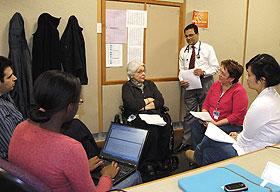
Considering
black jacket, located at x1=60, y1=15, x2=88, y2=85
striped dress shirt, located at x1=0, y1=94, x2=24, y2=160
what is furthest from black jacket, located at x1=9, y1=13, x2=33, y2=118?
striped dress shirt, located at x1=0, y1=94, x2=24, y2=160

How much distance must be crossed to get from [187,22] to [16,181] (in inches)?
131

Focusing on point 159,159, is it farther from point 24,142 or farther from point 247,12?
point 247,12

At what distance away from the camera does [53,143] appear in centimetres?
107

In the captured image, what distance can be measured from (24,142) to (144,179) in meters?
1.77

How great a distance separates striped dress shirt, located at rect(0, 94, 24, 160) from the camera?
1720 millimetres

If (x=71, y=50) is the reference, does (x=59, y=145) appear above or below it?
below

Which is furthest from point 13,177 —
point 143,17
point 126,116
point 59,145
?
point 143,17

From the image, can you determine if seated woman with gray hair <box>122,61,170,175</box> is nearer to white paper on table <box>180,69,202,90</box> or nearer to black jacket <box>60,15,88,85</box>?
white paper on table <box>180,69,202,90</box>

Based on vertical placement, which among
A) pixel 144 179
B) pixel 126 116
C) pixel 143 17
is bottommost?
pixel 144 179

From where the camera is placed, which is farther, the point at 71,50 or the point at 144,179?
the point at 71,50

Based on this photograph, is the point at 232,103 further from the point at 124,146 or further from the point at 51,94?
the point at 51,94

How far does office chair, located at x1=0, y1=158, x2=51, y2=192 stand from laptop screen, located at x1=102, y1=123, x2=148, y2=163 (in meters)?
0.98

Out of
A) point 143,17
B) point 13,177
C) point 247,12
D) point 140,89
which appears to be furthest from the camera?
point 247,12

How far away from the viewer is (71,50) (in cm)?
296
